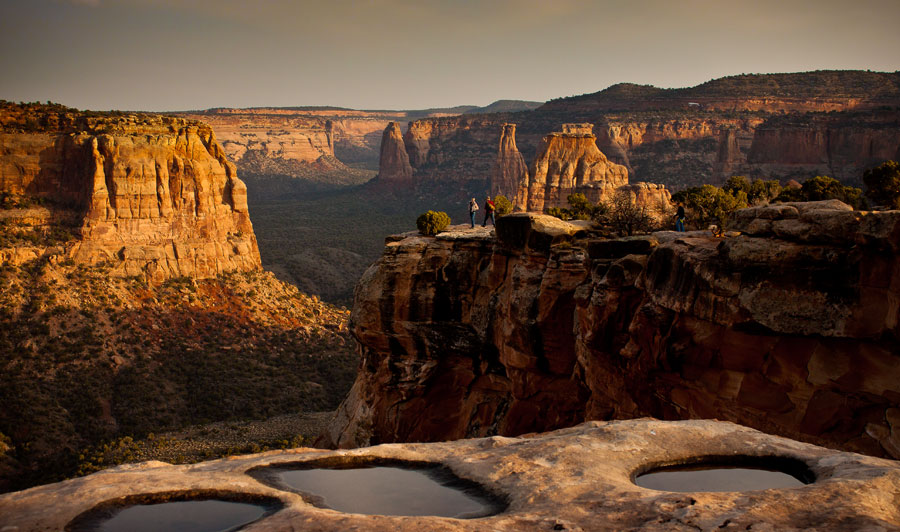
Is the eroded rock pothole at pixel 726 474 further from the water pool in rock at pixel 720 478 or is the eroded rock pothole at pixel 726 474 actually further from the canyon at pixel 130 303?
the canyon at pixel 130 303

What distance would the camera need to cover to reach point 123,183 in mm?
63750

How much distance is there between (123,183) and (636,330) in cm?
5420

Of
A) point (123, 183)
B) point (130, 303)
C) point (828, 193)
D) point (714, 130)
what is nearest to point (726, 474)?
point (828, 193)

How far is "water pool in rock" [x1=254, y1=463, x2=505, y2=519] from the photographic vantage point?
1052cm

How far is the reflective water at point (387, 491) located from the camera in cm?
1051

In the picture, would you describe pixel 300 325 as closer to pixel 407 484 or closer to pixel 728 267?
pixel 728 267

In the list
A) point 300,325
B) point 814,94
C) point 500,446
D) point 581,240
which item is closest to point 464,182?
point 814,94

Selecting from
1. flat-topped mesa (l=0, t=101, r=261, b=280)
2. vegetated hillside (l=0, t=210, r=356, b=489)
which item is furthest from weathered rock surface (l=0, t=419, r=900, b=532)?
flat-topped mesa (l=0, t=101, r=261, b=280)

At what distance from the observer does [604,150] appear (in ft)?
423

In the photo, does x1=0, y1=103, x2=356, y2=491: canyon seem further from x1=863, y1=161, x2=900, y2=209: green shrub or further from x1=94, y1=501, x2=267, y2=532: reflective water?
x1=863, y1=161, x2=900, y2=209: green shrub

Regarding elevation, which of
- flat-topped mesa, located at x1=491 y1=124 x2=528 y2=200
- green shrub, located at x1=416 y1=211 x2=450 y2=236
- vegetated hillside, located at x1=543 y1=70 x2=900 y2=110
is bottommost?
green shrub, located at x1=416 y1=211 x2=450 y2=236

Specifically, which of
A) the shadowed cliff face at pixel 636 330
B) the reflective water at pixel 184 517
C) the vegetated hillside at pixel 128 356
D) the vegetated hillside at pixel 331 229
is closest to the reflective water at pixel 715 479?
the reflective water at pixel 184 517

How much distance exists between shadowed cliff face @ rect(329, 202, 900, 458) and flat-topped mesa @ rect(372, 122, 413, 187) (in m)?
145

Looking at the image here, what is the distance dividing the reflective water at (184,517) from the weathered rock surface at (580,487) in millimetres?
316
